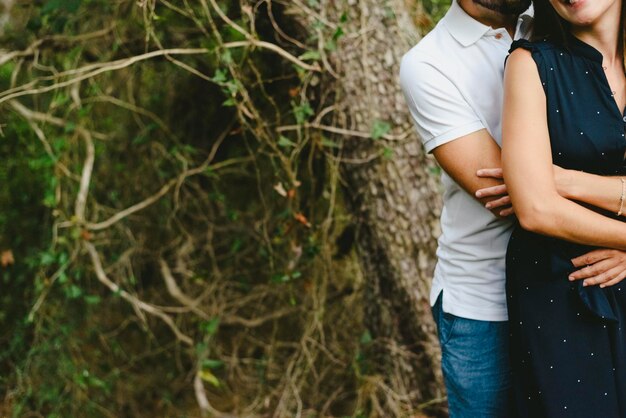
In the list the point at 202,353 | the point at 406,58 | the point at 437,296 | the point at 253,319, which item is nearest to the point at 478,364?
the point at 437,296

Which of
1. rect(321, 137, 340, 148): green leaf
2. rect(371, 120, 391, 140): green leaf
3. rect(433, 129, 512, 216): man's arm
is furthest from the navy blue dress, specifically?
rect(321, 137, 340, 148): green leaf

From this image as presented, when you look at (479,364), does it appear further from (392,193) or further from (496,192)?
(392,193)

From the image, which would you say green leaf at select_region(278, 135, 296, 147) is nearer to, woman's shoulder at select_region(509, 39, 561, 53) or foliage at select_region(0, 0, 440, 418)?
foliage at select_region(0, 0, 440, 418)

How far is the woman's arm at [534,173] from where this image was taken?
1563mm

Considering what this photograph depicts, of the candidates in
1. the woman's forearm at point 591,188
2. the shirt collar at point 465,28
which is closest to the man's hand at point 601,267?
the woman's forearm at point 591,188

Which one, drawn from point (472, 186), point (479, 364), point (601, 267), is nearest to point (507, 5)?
point (472, 186)

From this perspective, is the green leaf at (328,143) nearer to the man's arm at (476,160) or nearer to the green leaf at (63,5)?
the green leaf at (63,5)

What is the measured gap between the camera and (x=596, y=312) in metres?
1.60

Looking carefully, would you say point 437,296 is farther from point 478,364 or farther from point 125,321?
point 125,321

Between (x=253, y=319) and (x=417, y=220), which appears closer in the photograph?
(x=417, y=220)

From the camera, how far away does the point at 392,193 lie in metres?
2.83

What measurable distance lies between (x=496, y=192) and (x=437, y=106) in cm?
24

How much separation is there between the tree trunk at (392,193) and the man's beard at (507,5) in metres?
0.98

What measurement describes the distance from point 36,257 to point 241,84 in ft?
4.56
